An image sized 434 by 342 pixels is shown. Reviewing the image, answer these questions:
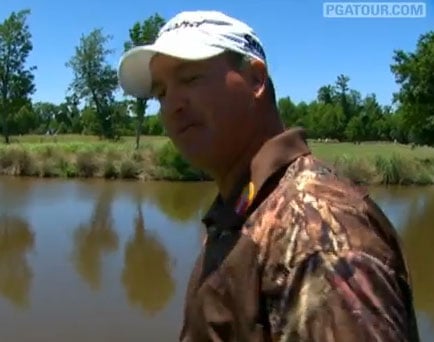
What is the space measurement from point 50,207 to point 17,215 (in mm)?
1272

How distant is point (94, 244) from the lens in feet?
40.1

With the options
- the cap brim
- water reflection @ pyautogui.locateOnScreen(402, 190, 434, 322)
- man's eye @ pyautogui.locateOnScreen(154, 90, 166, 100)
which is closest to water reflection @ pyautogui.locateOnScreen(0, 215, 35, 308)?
water reflection @ pyautogui.locateOnScreen(402, 190, 434, 322)

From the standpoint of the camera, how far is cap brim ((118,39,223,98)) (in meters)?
1.25

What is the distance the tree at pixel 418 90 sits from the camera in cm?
2714

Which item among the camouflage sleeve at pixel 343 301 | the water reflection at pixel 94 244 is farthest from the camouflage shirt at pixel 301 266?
the water reflection at pixel 94 244

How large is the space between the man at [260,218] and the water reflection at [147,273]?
715cm

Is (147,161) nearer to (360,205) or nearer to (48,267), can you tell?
(48,267)

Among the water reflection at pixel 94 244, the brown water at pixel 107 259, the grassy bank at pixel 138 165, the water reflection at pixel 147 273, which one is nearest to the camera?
the brown water at pixel 107 259

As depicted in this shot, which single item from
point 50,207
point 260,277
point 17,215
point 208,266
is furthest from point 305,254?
point 50,207

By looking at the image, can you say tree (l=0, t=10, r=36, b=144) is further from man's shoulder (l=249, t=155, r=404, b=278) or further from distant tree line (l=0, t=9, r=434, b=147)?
man's shoulder (l=249, t=155, r=404, b=278)

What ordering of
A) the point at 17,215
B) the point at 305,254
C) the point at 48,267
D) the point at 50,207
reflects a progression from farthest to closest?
the point at 50,207 < the point at 17,215 < the point at 48,267 < the point at 305,254

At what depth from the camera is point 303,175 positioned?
3.80 feet

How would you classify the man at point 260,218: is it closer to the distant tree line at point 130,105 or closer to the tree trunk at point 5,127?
the distant tree line at point 130,105

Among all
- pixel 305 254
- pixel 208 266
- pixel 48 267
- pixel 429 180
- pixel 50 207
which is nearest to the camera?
pixel 305 254
